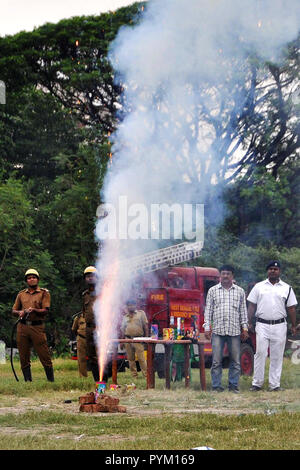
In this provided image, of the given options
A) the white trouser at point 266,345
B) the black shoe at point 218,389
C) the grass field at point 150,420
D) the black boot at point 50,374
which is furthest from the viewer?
the black boot at point 50,374

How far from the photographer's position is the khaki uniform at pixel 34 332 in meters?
13.3

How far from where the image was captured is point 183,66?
14875mm

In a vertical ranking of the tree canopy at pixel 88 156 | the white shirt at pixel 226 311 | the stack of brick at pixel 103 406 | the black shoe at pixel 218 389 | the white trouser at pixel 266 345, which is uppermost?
the tree canopy at pixel 88 156

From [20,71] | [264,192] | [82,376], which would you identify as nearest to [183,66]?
[82,376]

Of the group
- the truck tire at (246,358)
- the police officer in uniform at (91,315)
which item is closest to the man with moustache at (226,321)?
the police officer in uniform at (91,315)

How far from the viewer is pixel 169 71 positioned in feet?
48.8

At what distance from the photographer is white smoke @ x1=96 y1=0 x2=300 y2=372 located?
47.7 ft

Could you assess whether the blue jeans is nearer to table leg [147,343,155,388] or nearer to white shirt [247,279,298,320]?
white shirt [247,279,298,320]

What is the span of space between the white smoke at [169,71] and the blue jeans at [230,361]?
6.15 ft

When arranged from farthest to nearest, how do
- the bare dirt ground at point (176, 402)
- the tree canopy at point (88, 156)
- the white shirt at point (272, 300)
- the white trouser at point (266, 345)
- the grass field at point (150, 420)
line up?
the tree canopy at point (88, 156) → the white shirt at point (272, 300) → the white trouser at point (266, 345) → the bare dirt ground at point (176, 402) → the grass field at point (150, 420)

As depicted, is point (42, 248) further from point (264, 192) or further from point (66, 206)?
point (264, 192)

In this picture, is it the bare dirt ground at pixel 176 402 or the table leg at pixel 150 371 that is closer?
the bare dirt ground at pixel 176 402

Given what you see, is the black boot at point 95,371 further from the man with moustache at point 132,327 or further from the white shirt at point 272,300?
the white shirt at point 272,300

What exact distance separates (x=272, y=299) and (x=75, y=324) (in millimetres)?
3574
